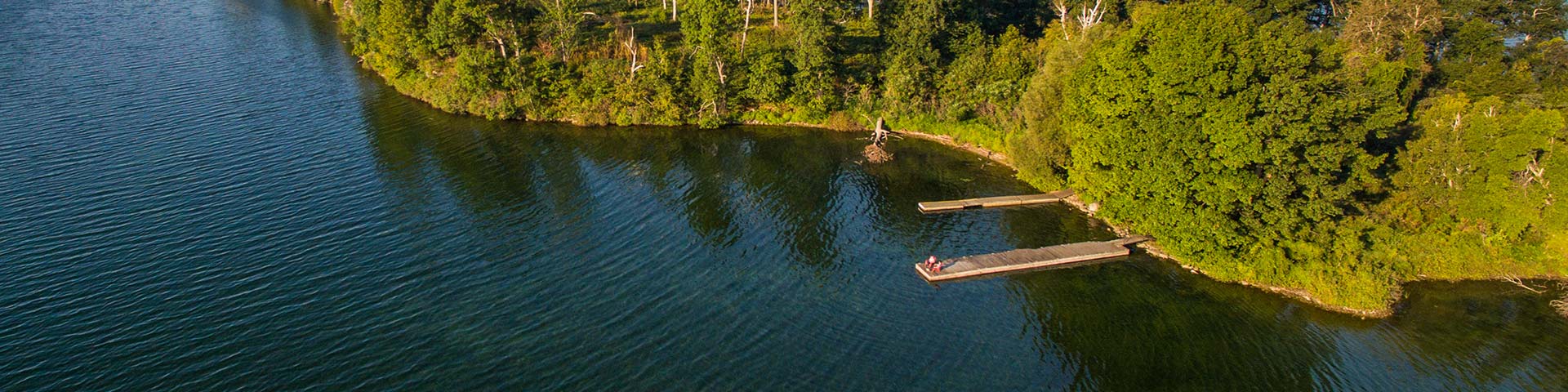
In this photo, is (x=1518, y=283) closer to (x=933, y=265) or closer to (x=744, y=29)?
(x=933, y=265)

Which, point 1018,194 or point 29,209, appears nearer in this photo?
point 29,209

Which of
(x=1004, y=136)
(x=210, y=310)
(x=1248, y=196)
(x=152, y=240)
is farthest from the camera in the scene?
(x=1004, y=136)

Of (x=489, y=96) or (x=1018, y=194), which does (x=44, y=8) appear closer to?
(x=489, y=96)

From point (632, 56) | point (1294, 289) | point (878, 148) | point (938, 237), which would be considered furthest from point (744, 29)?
point (1294, 289)

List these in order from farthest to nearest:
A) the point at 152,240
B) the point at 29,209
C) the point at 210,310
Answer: the point at 29,209
the point at 152,240
the point at 210,310

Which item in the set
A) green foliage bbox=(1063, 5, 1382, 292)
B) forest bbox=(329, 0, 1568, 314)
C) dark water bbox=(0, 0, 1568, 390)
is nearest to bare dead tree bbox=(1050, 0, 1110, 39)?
forest bbox=(329, 0, 1568, 314)

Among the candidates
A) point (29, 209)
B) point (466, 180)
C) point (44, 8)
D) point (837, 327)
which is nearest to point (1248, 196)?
point (837, 327)

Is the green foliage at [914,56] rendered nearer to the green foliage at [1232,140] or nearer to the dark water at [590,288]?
the dark water at [590,288]

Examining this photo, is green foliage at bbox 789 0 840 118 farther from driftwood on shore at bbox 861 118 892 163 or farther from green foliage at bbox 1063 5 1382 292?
green foliage at bbox 1063 5 1382 292
